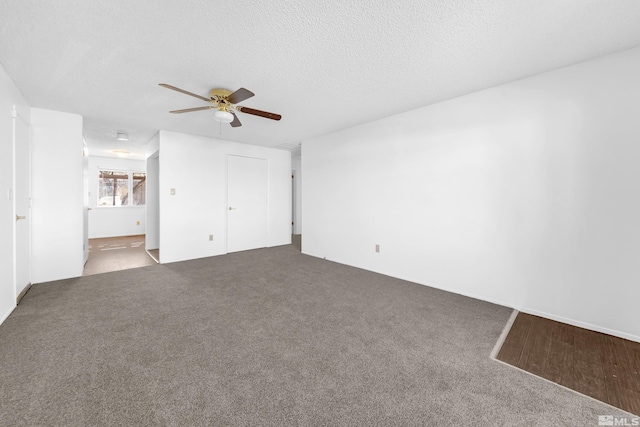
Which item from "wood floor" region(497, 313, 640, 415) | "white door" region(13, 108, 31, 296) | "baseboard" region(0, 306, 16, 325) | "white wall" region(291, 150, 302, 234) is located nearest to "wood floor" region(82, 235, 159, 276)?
"white door" region(13, 108, 31, 296)

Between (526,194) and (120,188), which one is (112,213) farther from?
(526,194)

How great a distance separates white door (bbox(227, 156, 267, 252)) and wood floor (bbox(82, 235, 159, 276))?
63.9 inches

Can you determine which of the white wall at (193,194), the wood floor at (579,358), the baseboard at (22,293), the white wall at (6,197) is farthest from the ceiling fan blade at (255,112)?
the baseboard at (22,293)

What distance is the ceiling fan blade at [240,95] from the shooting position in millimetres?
2334

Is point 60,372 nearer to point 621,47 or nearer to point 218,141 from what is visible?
point 218,141

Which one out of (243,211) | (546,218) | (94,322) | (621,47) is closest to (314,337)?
(94,322)

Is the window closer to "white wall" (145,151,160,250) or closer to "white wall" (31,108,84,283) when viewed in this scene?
"white wall" (145,151,160,250)

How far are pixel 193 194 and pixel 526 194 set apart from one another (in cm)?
517

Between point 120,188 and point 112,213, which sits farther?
point 120,188

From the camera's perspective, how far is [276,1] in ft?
5.15

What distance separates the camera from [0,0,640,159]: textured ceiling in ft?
5.40

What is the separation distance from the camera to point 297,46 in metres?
2.01

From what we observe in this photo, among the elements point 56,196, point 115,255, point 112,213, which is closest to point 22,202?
point 56,196

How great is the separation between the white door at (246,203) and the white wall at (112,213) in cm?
310
